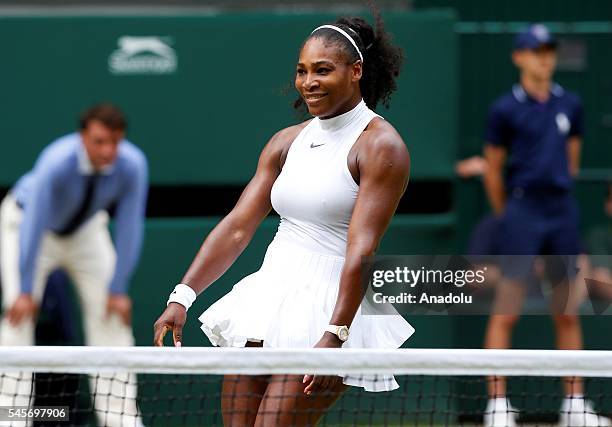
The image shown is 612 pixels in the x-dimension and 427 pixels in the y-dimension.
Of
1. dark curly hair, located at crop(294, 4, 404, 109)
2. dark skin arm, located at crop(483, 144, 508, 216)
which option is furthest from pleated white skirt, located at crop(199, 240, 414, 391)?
dark skin arm, located at crop(483, 144, 508, 216)

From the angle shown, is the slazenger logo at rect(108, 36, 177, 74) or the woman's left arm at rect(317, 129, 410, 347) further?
the slazenger logo at rect(108, 36, 177, 74)

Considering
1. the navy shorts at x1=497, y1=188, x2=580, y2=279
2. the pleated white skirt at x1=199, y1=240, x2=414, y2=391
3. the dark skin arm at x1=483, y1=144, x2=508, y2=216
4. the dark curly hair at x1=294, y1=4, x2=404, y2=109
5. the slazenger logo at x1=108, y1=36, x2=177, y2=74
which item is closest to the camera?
the pleated white skirt at x1=199, y1=240, x2=414, y2=391

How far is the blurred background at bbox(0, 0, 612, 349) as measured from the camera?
724cm

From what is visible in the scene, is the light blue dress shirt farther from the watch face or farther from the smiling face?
the watch face

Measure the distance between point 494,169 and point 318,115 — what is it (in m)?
3.07

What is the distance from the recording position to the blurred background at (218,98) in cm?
724

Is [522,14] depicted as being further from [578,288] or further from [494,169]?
[578,288]

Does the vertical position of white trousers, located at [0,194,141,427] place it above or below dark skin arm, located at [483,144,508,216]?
below

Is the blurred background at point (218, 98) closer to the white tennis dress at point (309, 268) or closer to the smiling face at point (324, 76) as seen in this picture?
the white tennis dress at point (309, 268)

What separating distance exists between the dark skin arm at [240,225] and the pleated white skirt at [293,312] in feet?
0.36

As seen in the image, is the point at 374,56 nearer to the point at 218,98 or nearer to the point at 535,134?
the point at 535,134

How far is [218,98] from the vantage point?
24.1 feet

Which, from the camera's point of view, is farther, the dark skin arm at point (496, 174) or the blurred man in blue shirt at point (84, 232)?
the dark skin arm at point (496, 174)

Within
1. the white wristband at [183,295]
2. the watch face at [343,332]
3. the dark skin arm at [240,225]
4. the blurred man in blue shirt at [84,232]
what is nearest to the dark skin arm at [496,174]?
the blurred man in blue shirt at [84,232]
